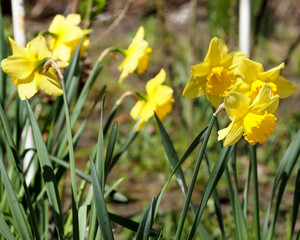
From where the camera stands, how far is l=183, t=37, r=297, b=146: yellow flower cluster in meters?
0.96

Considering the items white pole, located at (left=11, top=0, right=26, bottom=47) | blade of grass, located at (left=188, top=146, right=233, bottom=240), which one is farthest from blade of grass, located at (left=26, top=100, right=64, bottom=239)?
white pole, located at (left=11, top=0, right=26, bottom=47)

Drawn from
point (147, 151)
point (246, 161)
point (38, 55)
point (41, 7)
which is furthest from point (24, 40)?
point (41, 7)

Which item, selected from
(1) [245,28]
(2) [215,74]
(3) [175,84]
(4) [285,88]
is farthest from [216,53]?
(3) [175,84]

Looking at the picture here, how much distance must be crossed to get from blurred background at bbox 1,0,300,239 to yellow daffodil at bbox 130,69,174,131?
21 cm

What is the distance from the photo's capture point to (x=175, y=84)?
11.3ft

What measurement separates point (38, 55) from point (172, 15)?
13.5ft

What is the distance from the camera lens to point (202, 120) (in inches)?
118

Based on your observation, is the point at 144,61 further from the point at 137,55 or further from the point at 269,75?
the point at 269,75

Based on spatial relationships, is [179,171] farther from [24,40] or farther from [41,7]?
[41,7]

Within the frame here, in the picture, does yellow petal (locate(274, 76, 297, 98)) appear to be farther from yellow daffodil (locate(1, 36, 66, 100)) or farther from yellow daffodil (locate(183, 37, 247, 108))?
yellow daffodil (locate(1, 36, 66, 100))

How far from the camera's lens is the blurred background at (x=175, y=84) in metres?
2.41

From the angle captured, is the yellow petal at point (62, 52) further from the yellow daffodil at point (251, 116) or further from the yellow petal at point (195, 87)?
the yellow daffodil at point (251, 116)

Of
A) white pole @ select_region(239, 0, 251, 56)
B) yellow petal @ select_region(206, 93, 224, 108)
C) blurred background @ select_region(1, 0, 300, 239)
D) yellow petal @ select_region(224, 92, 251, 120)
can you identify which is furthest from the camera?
blurred background @ select_region(1, 0, 300, 239)

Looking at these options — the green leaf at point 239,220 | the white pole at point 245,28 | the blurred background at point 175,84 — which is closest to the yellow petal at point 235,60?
the green leaf at point 239,220
